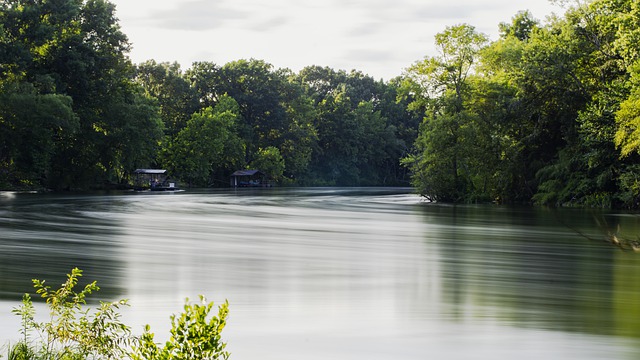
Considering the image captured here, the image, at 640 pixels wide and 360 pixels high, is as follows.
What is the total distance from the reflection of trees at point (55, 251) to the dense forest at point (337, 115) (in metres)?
29.6

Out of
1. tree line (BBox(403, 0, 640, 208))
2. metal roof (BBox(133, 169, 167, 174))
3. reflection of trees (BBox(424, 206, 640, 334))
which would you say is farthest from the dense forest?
reflection of trees (BBox(424, 206, 640, 334))

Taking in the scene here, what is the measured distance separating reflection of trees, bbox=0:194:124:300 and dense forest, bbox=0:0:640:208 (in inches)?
1164

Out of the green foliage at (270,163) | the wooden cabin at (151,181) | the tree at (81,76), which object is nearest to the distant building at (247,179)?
the green foliage at (270,163)

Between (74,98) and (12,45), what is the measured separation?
37.3 ft

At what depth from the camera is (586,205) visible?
5331 cm

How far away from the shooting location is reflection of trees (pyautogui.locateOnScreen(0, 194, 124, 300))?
1722 cm

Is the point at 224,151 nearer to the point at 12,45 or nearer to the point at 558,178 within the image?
the point at 12,45

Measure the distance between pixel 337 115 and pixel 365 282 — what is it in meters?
140

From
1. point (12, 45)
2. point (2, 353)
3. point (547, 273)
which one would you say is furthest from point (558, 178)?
point (12, 45)

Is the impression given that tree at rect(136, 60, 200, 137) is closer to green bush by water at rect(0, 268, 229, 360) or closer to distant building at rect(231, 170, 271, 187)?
distant building at rect(231, 170, 271, 187)

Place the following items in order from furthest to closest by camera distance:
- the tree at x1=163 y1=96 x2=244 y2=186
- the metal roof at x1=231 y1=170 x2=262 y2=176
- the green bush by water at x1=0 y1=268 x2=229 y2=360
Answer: the metal roof at x1=231 y1=170 x2=262 y2=176 → the tree at x1=163 y1=96 x2=244 y2=186 → the green bush by water at x1=0 y1=268 x2=229 y2=360

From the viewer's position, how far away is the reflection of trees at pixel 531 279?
45.2ft

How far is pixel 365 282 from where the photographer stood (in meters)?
18.3

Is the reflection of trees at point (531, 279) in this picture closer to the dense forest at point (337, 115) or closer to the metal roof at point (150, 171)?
the dense forest at point (337, 115)
